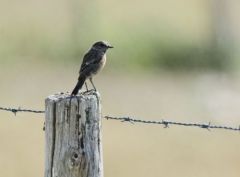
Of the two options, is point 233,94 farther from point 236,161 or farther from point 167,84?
point 236,161

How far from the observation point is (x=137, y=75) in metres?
22.0

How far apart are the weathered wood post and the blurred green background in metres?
7.18

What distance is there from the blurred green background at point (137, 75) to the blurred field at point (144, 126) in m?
0.02

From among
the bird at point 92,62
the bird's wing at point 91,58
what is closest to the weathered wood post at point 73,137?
the bird at point 92,62

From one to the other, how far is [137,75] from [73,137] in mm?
Answer: 16708

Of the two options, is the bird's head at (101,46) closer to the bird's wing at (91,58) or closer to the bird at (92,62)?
the bird at (92,62)

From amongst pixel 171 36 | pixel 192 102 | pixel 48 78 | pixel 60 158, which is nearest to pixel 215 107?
pixel 192 102

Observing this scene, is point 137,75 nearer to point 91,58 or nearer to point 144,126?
point 144,126

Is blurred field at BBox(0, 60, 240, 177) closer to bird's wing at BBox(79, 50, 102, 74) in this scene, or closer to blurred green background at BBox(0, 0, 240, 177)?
blurred green background at BBox(0, 0, 240, 177)

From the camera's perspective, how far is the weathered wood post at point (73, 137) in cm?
536

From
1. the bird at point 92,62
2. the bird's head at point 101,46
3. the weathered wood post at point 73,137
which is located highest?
the bird's head at point 101,46

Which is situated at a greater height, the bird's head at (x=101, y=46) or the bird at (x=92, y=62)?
the bird's head at (x=101, y=46)

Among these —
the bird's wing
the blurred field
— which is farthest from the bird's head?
the blurred field

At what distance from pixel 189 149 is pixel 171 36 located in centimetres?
1283
